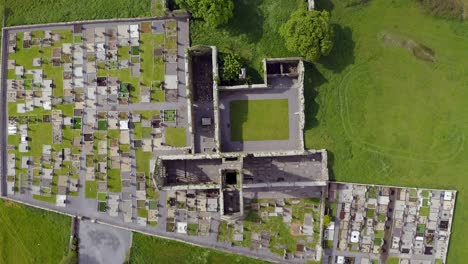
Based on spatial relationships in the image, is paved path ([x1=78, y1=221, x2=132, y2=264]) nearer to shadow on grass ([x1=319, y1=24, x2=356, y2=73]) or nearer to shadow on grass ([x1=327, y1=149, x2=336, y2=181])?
shadow on grass ([x1=327, y1=149, x2=336, y2=181])

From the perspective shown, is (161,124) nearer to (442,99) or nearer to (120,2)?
(120,2)

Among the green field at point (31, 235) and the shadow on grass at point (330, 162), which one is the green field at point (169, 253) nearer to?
the green field at point (31, 235)

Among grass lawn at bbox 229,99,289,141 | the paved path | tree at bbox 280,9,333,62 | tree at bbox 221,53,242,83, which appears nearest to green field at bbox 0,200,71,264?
the paved path

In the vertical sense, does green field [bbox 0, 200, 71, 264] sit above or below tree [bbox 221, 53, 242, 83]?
below

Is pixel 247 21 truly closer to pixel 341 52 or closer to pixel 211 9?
pixel 211 9

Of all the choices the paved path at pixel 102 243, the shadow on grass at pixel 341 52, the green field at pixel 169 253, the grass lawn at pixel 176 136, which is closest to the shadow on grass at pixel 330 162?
the shadow on grass at pixel 341 52

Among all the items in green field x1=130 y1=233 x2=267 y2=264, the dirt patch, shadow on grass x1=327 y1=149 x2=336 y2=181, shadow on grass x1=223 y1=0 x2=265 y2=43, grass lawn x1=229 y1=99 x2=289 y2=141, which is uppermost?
shadow on grass x1=223 y1=0 x2=265 y2=43

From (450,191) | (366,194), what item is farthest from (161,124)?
(450,191)
